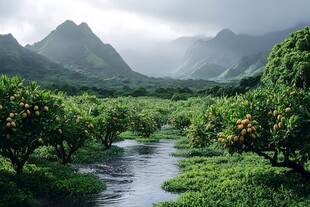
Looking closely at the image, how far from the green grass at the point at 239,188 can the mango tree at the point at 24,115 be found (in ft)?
25.4

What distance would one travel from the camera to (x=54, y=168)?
2467 cm

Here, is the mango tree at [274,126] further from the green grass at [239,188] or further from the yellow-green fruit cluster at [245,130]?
the green grass at [239,188]

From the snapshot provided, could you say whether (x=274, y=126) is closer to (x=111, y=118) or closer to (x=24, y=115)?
(x=24, y=115)

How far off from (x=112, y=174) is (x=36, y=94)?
33.3 feet

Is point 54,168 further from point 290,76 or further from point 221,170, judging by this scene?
point 290,76

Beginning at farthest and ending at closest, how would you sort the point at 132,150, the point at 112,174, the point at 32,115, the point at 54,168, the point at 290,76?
the point at 290,76
the point at 132,150
the point at 112,174
the point at 54,168
the point at 32,115

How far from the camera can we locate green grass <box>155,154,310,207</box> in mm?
17891

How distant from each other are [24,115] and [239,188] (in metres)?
12.6

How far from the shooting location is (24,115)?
1916 centimetres

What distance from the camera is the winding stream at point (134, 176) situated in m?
20.3

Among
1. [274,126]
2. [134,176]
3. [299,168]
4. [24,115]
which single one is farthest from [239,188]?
[24,115]

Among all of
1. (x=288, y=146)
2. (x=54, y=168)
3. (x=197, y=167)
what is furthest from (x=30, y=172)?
(x=288, y=146)

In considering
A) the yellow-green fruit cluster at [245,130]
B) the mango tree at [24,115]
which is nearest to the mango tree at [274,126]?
the yellow-green fruit cluster at [245,130]

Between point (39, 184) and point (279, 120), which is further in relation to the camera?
point (39, 184)
